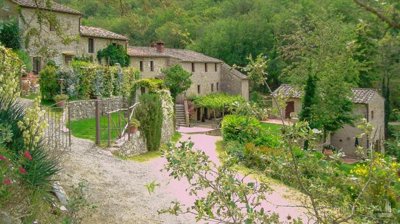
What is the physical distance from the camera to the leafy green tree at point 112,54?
3459 centimetres

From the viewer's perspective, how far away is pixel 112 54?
3491 cm

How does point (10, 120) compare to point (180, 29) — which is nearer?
point (10, 120)

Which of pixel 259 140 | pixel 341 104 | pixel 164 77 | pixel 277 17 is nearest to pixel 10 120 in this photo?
pixel 259 140

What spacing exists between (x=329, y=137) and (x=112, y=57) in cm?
1666

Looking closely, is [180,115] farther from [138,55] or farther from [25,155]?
[25,155]

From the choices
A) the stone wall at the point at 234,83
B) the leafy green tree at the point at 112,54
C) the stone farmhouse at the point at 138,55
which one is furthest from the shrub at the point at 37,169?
the stone wall at the point at 234,83

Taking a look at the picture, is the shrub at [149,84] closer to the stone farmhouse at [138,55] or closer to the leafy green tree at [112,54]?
the stone farmhouse at [138,55]

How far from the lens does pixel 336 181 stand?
16.6 ft

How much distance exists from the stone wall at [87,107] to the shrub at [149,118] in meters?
4.03

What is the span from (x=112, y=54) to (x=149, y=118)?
58.9ft

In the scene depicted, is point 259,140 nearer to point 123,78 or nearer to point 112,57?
point 123,78

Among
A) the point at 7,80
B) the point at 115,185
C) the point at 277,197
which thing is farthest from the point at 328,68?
the point at 7,80

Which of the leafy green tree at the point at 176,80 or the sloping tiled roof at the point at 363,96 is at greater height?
the leafy green tree at the point at 176,80

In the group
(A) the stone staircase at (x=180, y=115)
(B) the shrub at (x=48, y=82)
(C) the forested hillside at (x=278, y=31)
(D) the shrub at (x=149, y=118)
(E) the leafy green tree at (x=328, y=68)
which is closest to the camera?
(C) the forested hillside at (x=278, y=31)
